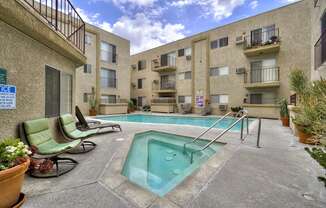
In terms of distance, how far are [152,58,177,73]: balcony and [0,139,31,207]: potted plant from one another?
18708 mm

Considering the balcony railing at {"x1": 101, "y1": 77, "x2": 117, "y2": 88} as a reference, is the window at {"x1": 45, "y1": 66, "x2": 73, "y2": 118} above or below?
below

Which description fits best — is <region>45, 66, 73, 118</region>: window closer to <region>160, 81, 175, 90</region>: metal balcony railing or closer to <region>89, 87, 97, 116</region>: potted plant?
<region>89, 87, 97, 116</region>: potted plant

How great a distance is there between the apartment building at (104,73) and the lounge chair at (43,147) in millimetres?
12691

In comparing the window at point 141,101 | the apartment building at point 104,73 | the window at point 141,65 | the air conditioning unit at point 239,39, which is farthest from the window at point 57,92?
the window at point 141,65

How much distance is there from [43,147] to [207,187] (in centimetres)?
339

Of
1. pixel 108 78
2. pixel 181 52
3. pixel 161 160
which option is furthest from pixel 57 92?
pixel 181 52

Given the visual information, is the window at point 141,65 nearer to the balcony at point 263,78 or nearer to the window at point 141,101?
the window at point 141,101

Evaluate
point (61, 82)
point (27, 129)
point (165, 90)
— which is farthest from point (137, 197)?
point (165, 90)

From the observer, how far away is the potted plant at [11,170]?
5.84 feet

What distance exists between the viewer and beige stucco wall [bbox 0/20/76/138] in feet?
9.59

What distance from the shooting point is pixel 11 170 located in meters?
1.81

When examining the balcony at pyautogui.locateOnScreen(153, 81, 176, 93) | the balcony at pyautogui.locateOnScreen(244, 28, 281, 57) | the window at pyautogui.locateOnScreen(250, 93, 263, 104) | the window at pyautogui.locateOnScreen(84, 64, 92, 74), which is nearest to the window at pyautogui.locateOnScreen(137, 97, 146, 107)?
the balcony at pyautogui.locateOnScreen(153, 81, 176, 93)

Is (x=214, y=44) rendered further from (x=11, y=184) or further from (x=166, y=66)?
(x=11, y=184)

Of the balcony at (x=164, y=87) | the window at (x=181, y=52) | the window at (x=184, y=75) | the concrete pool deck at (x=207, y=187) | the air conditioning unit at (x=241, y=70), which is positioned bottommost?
the concrete pool deck at (x=207, y=187)
